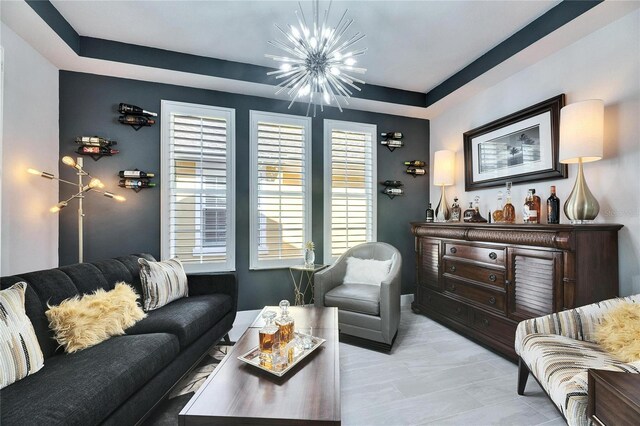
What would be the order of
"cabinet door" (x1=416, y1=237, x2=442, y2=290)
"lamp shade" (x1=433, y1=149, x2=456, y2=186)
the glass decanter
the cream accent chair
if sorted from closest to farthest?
1. the glass decanter
2. the cream accent chair
3. "cabinet door" (x1=416, y1=237, x2=442, y2=290)
4. "lamp shade" (x1=433, y1=149, x2=456, y2=186)

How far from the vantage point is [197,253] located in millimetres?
3244

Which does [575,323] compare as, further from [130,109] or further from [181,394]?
[130,109]

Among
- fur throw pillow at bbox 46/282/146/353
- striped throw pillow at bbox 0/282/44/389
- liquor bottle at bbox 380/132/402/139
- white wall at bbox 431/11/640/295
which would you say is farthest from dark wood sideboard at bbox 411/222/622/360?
striped throw pillow at bbox 0/282/44/389

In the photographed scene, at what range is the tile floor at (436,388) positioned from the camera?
176cm

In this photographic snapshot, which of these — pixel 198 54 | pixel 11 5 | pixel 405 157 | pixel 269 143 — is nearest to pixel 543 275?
pixel 405 157

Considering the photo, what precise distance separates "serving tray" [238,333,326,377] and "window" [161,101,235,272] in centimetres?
189

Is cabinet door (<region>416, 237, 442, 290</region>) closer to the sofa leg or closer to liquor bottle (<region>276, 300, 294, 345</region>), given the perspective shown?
the sofa leg

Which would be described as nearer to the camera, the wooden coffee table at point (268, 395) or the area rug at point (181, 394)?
the wooden coffee table at point (268, 395)

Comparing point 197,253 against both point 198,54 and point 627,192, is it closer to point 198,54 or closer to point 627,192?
point 198,54

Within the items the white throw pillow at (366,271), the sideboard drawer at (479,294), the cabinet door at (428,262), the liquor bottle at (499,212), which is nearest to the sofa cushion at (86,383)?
the white throw pillow at (366,271)

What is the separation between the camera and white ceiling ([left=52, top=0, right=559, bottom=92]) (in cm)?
222

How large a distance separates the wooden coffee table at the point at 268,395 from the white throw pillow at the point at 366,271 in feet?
5.30

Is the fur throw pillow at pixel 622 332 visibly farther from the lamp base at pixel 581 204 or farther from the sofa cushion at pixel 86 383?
the sofa cushion at pixel 86 383

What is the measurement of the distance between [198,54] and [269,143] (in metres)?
1.19
